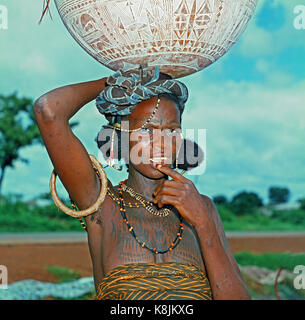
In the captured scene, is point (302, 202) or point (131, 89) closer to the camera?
point (131, 89)

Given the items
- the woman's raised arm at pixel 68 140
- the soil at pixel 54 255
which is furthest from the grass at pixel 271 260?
the woman's raised arm at pixel 68 140

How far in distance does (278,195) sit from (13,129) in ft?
39.6

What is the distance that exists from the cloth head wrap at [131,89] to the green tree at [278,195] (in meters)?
21.1

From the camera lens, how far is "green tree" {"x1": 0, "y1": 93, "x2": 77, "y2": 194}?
714 inches

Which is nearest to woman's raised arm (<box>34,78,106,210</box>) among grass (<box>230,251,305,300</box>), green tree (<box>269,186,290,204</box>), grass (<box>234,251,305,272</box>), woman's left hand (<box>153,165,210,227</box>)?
woman's left hand (<box>153,165,210,227</box>)

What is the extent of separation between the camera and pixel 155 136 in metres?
2.35

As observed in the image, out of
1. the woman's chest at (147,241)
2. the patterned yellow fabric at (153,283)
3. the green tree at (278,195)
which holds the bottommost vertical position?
the patterned yellow fabric at (153,283)

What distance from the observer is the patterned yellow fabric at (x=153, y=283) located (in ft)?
7.23

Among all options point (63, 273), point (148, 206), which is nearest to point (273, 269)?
point (63, 273)

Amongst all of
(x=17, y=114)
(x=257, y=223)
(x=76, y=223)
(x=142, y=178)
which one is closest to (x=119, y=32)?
(x=142, y=178)

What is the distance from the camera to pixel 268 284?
8.44m

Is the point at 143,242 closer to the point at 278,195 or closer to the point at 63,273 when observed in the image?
the point at 63,273

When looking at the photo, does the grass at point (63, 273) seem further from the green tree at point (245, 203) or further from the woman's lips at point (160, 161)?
the green tree at point (245, 203)

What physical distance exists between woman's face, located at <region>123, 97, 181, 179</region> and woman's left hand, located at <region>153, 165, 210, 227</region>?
0.51ft
